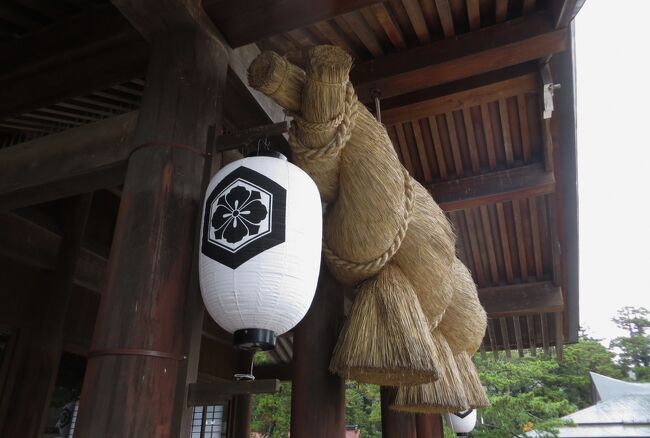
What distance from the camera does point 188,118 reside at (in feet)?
5.60

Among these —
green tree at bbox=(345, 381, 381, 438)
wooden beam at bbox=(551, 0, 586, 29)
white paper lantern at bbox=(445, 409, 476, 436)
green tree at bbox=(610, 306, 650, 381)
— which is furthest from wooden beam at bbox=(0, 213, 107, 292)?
green tree at bbox=(610, 306, 650, 381)

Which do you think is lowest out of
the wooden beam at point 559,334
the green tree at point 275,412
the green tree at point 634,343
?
the green tree at point 275,412

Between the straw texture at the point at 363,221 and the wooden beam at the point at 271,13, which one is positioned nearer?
the straw texture at the point at 363,221

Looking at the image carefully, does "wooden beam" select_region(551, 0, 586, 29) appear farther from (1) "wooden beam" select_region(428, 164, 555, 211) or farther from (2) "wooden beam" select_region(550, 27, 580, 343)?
(1) "wooden beam" select_region(428, 164, 555, 211)

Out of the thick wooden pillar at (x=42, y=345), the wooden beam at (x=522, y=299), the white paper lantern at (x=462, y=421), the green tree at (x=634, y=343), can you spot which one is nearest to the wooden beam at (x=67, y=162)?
the thick wooden pillar at (x=42, y=345)

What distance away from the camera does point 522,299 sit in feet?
13.4

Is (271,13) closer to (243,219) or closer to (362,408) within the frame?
(243,219)

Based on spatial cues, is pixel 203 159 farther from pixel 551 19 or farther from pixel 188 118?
pixel 551 19

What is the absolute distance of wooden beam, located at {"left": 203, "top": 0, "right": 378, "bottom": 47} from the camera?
1.81 meters

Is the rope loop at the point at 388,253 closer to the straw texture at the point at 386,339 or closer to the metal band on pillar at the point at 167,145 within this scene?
the straw texture at the point at 386,339

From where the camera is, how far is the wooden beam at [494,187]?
3039 millimetres

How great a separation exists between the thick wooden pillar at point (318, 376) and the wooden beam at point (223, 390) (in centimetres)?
49

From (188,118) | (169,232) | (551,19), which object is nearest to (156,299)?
(169,232)

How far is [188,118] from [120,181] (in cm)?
47
